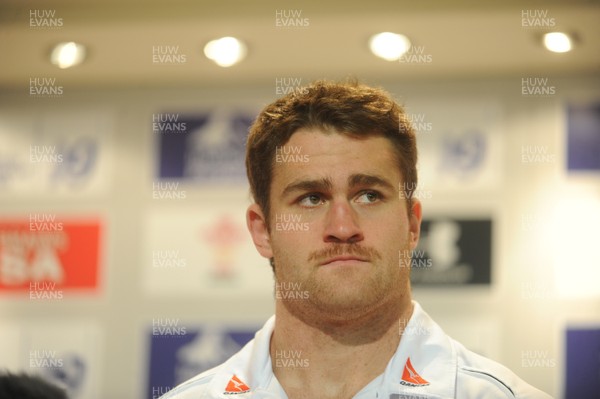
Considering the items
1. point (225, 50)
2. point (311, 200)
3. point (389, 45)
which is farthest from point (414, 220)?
point (225, 50)

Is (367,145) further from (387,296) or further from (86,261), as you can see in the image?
(86,261)

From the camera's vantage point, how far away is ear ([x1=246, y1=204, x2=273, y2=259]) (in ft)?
7.28

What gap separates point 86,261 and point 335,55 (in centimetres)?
153

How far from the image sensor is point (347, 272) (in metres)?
2.00

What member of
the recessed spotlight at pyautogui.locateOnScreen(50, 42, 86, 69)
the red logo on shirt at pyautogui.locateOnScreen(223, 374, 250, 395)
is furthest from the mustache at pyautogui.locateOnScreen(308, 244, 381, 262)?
the recessed spotlight at pyautogui.locateOnScreen(50, 42, 86, 69)

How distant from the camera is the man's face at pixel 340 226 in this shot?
2004 mm

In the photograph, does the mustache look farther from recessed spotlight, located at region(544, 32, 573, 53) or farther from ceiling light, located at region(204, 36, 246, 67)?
ceiling light, located at region(204, 36, 246, 67)

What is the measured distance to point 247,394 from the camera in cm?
208

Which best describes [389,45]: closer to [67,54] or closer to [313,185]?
[67,54]

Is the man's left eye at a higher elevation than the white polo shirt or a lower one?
higher

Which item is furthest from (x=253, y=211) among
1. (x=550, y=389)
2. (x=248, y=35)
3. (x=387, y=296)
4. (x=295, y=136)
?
(x=550, y=389)

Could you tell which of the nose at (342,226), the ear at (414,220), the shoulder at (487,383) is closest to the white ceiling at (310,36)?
the ear at (414,220)

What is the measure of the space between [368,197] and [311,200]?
0.14 meters

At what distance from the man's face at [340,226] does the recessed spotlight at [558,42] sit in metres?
1.64
